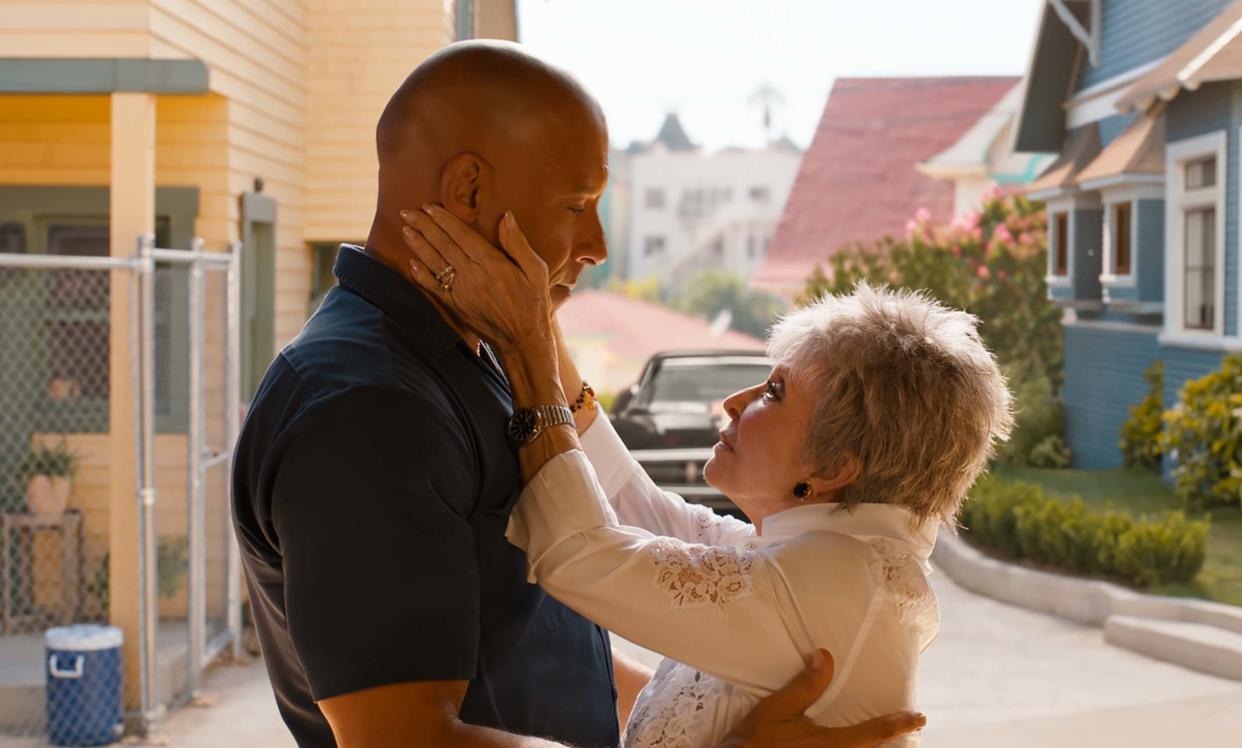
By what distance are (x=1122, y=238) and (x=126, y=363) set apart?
4.38 metres

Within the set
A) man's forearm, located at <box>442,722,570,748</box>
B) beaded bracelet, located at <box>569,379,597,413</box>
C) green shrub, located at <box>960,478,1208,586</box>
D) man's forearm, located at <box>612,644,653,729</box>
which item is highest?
beaded bracelet, located at <box>569,379,597,413</box>

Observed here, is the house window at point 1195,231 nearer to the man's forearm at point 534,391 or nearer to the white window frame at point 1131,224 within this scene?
the white window frame at point 1131,224

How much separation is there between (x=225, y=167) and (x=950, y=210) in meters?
5.57

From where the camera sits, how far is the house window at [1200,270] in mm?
5457

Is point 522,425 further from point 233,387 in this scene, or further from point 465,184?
point 233,387

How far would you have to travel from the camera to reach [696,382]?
655cm

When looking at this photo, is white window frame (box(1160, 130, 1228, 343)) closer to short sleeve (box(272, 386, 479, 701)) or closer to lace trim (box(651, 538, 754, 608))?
lace trim (box(651, 538, 754, 608))

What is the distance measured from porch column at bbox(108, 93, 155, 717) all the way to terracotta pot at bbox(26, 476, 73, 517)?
1.97ft

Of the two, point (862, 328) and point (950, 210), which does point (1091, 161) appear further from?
point (862, 328)

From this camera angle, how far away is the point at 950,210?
29.7 ft

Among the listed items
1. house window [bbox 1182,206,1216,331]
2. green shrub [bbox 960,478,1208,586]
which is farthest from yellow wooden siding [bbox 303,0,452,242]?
house window [bbox 1182,206,1216,331]

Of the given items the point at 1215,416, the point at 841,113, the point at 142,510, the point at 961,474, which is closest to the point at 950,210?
the point at 841,113

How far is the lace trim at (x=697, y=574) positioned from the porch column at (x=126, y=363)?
3015mm

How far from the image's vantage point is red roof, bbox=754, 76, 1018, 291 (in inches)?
336
